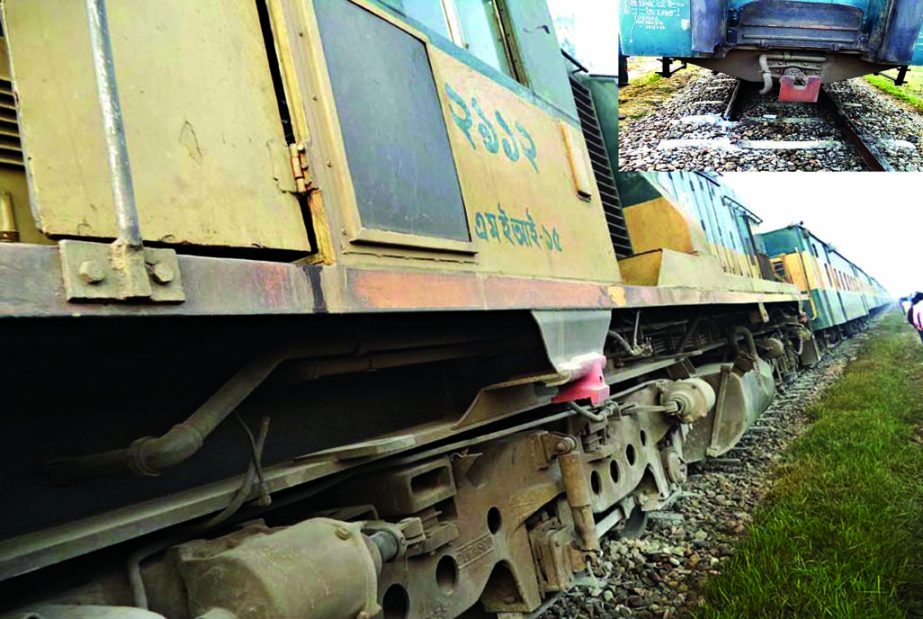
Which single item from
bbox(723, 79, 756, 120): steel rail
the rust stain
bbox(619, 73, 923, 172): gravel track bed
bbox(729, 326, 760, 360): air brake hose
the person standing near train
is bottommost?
the person standing near train

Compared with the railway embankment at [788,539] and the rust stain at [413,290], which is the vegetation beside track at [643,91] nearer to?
the railway embankment at [788,539]

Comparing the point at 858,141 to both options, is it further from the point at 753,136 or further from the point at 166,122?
the point at 166,122

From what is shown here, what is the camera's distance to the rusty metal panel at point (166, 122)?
4.51 feet

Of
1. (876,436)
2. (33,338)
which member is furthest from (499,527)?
(876,436)

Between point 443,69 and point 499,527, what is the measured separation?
1858 millimetres

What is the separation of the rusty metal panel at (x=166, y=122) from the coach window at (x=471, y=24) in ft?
3.10

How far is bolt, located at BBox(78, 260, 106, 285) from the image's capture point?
1.20m

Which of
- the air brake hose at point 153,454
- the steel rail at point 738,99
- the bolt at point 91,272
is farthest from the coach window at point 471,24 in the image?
the steel rail at point 738,99

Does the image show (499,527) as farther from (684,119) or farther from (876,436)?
(876,436)

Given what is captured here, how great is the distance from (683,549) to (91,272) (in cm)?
400

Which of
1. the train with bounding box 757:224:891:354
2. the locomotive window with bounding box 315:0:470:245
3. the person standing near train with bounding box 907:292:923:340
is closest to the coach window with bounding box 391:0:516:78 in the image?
the locomotive window with bounding box 315:0:470:245

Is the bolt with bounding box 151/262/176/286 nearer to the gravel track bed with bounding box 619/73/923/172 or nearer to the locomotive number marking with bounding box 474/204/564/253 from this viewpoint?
the locomotive number marking with bounding box 474/204/564/253

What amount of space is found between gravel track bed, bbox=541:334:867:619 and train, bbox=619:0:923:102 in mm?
3118

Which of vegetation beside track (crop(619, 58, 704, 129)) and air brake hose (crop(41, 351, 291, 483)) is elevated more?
vegetation beside track (crop(619, 58, 704, 129))
